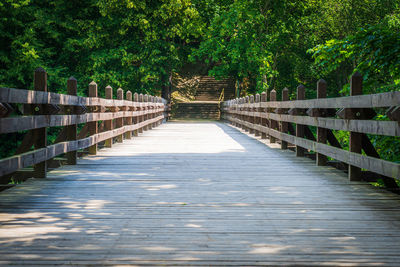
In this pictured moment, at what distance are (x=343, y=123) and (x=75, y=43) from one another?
80.9 feet

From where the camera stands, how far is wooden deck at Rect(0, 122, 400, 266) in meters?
3.42

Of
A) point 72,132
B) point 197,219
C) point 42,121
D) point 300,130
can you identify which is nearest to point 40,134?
point 42,121

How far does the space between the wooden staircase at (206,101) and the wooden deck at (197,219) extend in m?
32.0

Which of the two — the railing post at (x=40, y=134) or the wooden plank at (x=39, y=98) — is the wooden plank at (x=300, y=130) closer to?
the wooden plank at (x=39, y=98)

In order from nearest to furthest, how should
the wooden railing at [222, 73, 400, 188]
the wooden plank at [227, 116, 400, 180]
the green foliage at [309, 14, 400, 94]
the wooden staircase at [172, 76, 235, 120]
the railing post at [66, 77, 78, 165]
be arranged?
the wooden plank at [227, 116, 400, 180], the wooden railing at [222, 73, 400, 188], the green foliage at [309, 14, 400, 94], the railing post at [66, 77, 78, 165], the wooden staircase at [172, 76, 235, 120]

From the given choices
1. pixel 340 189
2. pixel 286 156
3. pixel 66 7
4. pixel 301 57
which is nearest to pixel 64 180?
pixel 340 189

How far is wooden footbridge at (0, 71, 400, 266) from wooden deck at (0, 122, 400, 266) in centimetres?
1

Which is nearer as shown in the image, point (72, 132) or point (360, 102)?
point (360, 102)

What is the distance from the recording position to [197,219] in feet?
14.7

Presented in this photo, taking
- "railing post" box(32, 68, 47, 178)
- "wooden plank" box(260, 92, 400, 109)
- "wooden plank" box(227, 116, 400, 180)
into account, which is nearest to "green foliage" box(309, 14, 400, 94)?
"wooden plank" box(260, 92, 400, 109)

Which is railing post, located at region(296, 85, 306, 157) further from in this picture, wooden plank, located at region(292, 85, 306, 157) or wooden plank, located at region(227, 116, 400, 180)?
wooden plank, located at region(227, 116, 400, 180)

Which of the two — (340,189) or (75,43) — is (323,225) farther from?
(75,43)

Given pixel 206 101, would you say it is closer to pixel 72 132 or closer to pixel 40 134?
pixel 72 132

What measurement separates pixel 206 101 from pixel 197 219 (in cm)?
4158
